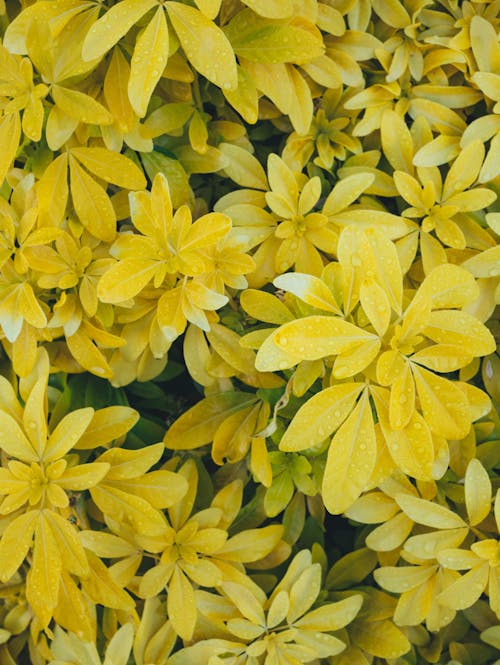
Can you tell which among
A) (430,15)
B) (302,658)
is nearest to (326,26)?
(430,15)

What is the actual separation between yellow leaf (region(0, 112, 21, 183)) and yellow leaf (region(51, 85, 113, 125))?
0.21ft

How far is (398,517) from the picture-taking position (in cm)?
105

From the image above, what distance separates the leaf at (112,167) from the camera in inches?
39.1

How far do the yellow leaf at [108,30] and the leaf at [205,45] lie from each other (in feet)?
0.17

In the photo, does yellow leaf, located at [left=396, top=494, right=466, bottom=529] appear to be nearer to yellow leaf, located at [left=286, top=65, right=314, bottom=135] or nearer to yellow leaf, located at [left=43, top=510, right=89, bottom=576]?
yellow leaf, located at [left=43, top=510, right=89, bottom=576]

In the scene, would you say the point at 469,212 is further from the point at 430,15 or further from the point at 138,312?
the point at 138,312

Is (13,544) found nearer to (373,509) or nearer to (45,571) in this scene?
(45,571)

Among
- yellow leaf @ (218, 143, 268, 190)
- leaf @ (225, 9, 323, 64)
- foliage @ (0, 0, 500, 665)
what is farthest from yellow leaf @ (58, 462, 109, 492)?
leaf @ (225, 9, 323, 64)

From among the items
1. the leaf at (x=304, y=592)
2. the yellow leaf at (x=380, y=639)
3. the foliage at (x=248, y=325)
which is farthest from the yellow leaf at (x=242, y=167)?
the yellow leaf at (x=380, y=639)

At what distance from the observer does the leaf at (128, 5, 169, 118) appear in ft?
2.87

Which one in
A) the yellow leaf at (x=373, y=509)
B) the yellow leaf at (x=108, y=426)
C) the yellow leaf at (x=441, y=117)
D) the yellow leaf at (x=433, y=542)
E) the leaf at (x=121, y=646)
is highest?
the yellow leaf at (x=441, y=117)

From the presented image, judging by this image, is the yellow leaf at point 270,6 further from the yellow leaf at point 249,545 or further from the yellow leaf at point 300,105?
the yellow leaf at point 249,545

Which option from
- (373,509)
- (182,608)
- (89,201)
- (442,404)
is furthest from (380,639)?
(89,201)

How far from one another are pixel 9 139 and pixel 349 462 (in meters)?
0.62
